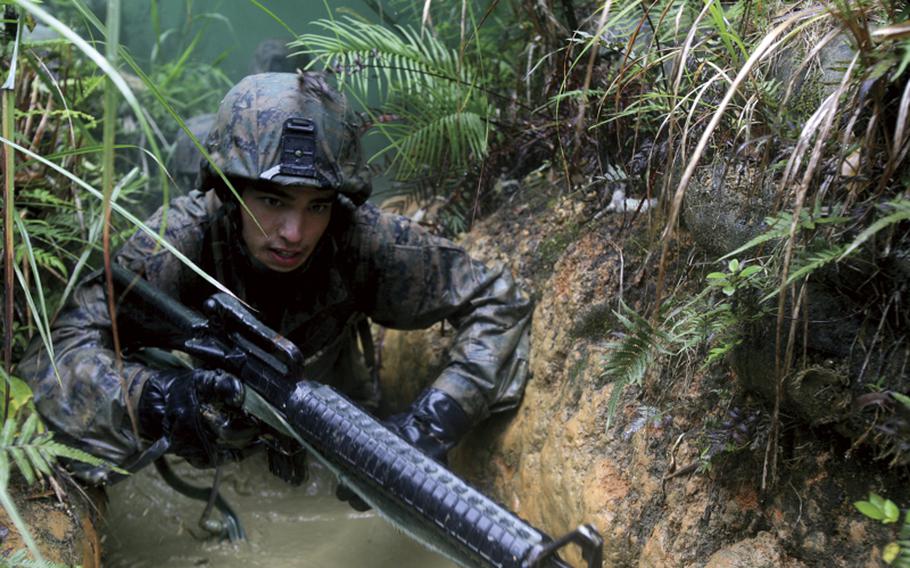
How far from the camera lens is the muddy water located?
3078mm

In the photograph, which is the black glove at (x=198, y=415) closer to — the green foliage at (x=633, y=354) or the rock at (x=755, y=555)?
the green foliage at (x=633, y=354)

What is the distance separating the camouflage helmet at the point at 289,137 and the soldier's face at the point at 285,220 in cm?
7

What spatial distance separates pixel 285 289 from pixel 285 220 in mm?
467

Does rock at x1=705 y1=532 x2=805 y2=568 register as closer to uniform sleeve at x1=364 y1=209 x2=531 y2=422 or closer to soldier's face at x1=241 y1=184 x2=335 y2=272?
uniform sleeve at x1=364 y1=209 x2=531 y2=422

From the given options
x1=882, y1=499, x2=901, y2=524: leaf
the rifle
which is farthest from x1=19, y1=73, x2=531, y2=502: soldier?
x1=882, y1=499, x2=901, y2=524: leaf

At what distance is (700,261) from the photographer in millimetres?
2447

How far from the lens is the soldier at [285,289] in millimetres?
2744

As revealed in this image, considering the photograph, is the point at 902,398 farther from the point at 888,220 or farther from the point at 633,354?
the point at 633,354

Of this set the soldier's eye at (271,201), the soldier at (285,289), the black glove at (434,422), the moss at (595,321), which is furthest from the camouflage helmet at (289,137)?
the moss at (595,321)

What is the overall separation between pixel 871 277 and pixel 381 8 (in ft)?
9.70

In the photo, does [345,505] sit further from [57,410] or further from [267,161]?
[267,161]

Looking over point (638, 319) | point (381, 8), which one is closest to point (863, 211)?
point (638, 319)

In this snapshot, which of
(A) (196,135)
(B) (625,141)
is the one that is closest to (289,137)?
(B) (625,141)

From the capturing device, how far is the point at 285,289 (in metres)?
3.20
